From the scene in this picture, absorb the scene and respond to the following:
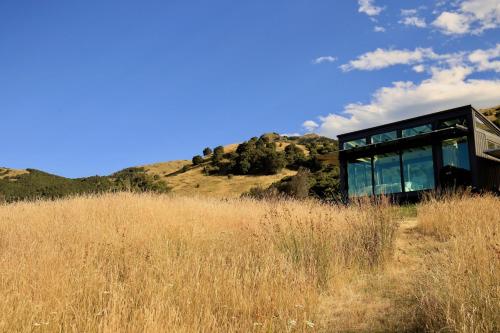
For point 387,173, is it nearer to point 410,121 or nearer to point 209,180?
point 410,121

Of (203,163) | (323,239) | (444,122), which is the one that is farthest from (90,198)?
(203,163)

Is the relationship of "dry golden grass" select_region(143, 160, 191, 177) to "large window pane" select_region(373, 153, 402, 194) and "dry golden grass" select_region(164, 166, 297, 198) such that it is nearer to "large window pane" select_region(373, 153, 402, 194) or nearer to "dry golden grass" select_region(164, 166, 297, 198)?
"dry golden grass" select_region(164, 166, 297, 198)

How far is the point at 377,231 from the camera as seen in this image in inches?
282

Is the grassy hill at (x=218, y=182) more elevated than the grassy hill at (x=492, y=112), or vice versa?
the grassy hill at (x=492, y=112)

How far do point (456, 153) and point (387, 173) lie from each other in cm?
291

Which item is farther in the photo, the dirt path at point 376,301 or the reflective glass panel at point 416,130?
the reflective glass panel at point 416,130

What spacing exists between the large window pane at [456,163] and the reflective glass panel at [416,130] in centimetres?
135

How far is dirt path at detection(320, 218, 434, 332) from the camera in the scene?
4.27m

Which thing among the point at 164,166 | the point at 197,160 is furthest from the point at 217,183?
the point at 164,166

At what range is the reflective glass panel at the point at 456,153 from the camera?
17.7m

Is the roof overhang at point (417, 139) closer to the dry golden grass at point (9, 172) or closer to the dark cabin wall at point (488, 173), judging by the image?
the dark cabin wall at point (488, 173)

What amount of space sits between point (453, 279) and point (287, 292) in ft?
5.28

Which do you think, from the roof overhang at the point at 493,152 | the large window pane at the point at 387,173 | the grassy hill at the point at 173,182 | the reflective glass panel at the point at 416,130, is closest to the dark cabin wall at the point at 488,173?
the roof overhang at the point at 493,152

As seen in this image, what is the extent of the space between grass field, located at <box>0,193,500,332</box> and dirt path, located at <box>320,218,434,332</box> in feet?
0.05
